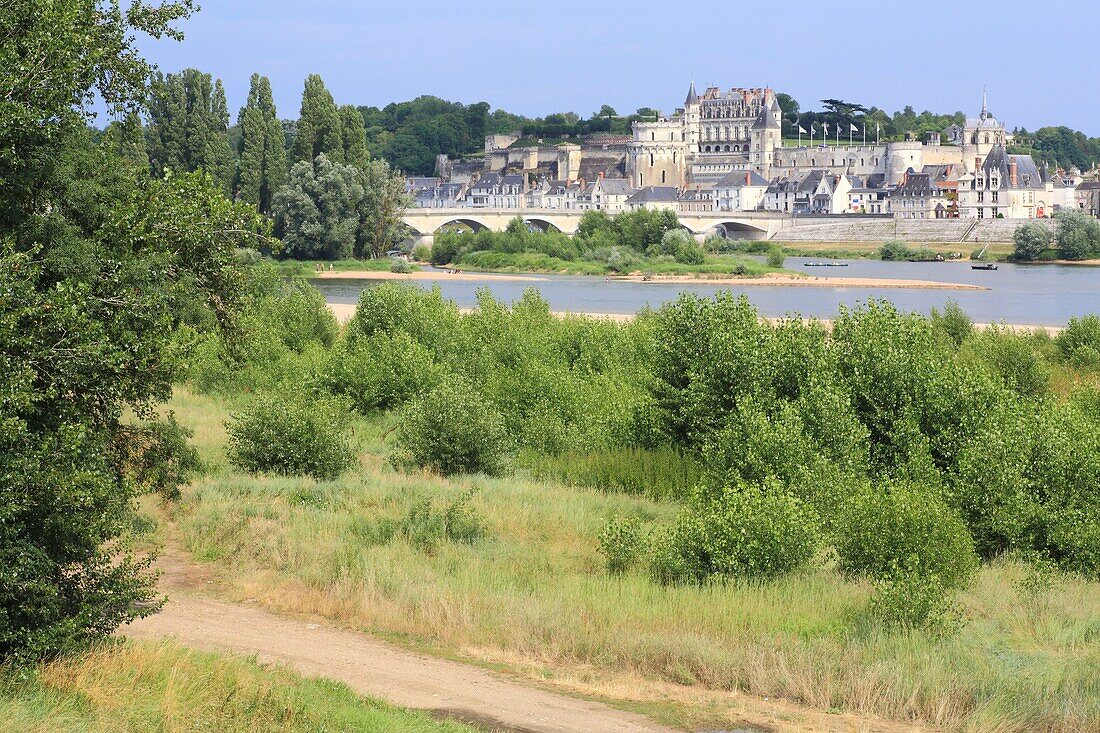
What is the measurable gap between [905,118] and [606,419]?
153165 mm

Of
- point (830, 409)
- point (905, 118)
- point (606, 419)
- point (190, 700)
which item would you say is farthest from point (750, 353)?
point (905, 118)

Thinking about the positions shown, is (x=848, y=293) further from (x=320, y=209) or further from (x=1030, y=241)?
(x=1030, y=241)

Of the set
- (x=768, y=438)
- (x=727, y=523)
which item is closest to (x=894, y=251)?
(x=768, y=438)

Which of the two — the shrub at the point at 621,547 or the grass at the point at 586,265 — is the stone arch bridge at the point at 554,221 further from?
the shrub at the point at 621,547

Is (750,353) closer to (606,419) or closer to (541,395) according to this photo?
(606,419)

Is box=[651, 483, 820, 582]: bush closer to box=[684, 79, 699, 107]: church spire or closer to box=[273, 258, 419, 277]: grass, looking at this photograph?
box=[273, 258, 419, 277]: grass

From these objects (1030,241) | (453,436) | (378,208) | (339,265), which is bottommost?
(453,436)

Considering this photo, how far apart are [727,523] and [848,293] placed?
43.9 m

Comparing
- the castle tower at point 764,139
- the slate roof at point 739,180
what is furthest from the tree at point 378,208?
the castle tower at point 764,139

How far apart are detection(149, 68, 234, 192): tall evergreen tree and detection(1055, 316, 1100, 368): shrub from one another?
1459 inches

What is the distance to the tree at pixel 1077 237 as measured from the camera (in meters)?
72.2

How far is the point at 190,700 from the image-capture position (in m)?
7.36

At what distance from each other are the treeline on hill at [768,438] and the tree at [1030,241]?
5691 centimetres

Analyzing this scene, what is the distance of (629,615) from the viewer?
9.53 meters
